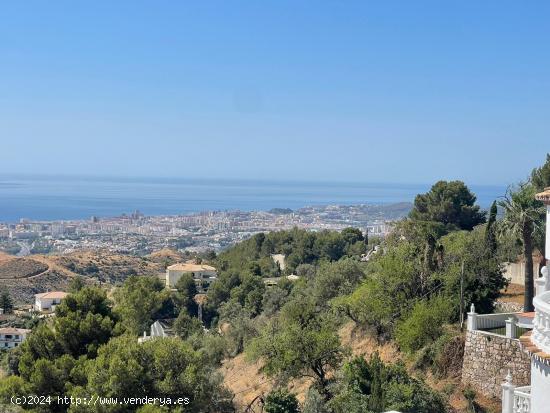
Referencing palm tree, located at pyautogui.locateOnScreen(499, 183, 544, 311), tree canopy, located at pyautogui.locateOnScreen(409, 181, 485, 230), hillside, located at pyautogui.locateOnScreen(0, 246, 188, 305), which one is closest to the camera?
palm tree, located at pyautogui.locateOnScreen(499, 183, 544, 311)

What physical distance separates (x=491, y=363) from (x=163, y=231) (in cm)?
16734

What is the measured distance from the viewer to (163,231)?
179 meters

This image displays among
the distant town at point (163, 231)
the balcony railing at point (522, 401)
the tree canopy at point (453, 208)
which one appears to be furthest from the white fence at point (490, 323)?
the distant town at point (163, 231)

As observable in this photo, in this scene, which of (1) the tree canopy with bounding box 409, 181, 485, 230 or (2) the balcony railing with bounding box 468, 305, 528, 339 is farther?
(1) the tree canopy with bounding box 409, 181, 485, 230

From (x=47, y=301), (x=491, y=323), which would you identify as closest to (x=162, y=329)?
(x=491, y=323)

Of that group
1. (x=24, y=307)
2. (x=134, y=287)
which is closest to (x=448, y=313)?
(x=134, y=287)

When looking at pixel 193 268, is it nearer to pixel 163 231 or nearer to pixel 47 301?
pixel 47 301

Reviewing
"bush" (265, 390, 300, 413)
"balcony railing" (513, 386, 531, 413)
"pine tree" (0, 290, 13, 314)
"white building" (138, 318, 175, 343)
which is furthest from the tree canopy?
"pine tree" (0, 290, 13, 314)

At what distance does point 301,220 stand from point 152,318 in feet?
470

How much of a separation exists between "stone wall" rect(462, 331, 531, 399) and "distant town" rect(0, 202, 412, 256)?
115 meters

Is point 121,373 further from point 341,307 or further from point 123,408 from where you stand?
point 341,307

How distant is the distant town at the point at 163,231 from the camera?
142 metres

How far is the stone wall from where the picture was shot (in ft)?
47.7

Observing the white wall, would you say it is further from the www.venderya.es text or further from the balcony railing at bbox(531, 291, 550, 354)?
the www.venderya.es text
